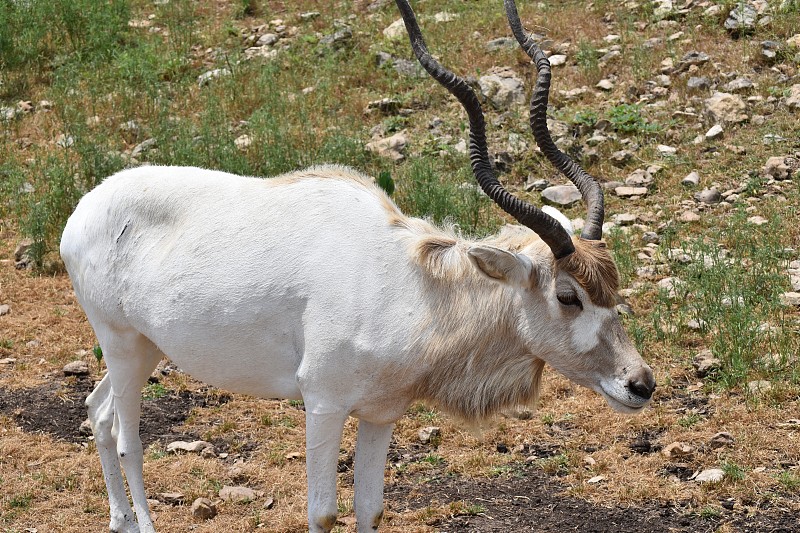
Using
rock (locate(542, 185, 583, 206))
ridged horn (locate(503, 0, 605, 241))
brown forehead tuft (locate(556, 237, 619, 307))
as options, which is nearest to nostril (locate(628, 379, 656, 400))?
brown forehead tuft (locate(556, 237, 619, 307))

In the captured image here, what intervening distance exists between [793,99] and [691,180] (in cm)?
168

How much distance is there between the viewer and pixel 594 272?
Result: 4.80m

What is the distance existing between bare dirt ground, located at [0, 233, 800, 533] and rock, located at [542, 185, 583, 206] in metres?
2.78

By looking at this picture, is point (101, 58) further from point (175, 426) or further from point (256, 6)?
point (175, 426)

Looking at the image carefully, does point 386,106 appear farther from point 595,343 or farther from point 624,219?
point 595,343

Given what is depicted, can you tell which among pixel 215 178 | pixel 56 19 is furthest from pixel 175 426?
pixel 56 19

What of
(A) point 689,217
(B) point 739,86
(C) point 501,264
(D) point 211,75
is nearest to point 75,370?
(C) point 501,264

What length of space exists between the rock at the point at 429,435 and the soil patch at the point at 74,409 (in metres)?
1.37

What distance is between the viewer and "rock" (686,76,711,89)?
37.0 ft

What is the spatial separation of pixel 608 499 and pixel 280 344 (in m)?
2.39

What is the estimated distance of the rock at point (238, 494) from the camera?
643 centimetres

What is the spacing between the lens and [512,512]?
614 cm

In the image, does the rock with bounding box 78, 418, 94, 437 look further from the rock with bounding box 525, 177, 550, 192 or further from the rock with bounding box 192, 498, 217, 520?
the rock with bounding box 525, 177, 550, 192

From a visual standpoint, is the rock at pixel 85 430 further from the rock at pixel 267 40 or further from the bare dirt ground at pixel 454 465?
the rock at pixel 267 40
